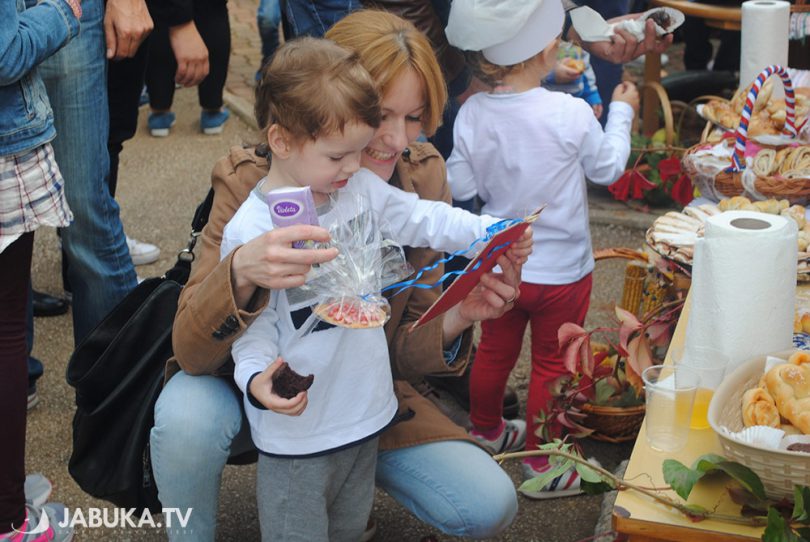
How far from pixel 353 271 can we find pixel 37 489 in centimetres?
141

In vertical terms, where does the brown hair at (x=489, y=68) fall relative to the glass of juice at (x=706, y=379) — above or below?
above

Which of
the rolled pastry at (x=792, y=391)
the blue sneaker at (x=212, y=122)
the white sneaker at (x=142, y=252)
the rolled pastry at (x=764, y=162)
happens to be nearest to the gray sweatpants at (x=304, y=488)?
the rolled pastry at (x=792, y=391)

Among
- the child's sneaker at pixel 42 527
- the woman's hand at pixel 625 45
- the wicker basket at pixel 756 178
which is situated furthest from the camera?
the woman's hand at pixel 625 45

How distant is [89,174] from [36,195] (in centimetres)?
54

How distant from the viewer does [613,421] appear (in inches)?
127

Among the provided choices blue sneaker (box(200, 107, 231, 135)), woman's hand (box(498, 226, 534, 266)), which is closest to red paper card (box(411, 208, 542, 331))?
woman's hand (box(498, 226, 534, 266))

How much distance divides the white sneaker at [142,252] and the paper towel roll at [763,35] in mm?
2554

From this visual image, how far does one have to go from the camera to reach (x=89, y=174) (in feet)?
10.3

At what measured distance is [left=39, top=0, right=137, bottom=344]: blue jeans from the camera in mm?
3016

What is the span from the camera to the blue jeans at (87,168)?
119 inches

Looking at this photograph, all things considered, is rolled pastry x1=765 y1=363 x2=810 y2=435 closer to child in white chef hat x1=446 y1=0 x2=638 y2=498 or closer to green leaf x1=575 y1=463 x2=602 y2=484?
green leaf x1=575 y1=463 x2=602 y2=484

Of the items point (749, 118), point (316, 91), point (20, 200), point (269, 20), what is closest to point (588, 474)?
point (316, 91)

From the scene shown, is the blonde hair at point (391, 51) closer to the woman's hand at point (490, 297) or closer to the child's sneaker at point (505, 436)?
the woman's hand at point (490, 297)

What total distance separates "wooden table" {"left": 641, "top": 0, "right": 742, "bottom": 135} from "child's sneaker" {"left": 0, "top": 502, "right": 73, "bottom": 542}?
129 inches
